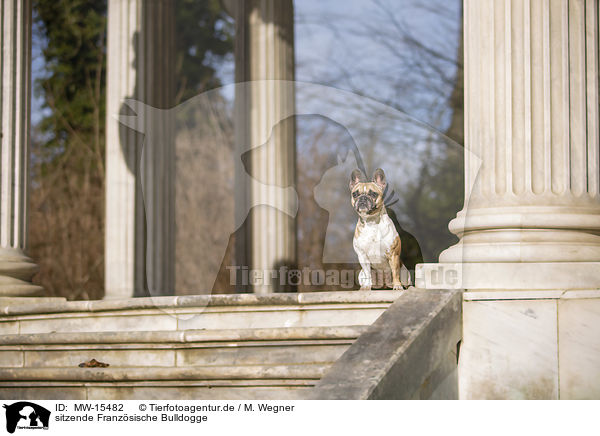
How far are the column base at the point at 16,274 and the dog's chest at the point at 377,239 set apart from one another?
9.67 metres

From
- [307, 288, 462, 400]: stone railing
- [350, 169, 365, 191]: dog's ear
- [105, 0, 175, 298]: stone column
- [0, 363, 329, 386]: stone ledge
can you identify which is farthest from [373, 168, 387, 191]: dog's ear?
[105, 0, 175, 298]: stone column

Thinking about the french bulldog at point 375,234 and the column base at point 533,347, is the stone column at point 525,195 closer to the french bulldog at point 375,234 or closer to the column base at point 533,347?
the column base at point 533,347

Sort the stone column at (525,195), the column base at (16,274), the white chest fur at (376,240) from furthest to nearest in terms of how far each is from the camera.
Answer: the column base at (16,274) < the white chest fur at (376,240) < the stone column at (525,195)

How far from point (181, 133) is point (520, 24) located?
42019mm

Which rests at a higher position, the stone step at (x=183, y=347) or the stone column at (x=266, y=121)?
the stone column at (x=266, y=121)

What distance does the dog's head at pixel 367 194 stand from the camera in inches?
618

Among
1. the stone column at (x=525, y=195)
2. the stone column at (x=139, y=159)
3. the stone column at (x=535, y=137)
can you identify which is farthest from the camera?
the stone column at (x=139, y=159)

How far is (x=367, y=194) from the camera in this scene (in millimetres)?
15734

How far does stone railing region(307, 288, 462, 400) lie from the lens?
11.0 metres

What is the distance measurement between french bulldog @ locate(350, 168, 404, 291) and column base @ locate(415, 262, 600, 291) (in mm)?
2046

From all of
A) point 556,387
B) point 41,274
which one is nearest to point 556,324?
point 556,387

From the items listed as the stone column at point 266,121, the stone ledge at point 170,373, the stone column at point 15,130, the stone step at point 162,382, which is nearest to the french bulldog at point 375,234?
the stone ledge at point 170,373

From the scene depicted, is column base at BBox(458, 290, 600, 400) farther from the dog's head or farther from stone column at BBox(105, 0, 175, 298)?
stone column at BBox(105, 0, 175, 298)
